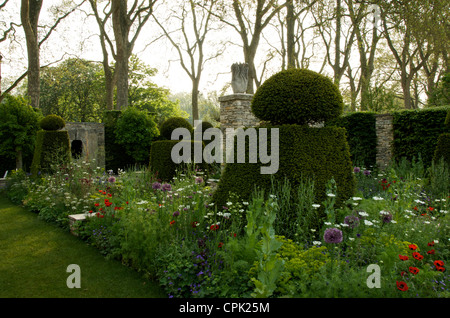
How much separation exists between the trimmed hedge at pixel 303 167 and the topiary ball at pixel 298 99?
0.24 metres

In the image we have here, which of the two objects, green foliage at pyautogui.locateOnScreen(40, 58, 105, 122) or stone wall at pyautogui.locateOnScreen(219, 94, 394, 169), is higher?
green foliage at pyautogui.locateOnScreen(40, 58, 105, 122)

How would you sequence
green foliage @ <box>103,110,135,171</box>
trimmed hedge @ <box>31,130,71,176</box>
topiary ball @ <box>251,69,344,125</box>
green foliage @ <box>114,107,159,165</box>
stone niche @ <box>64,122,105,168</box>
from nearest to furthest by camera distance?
topiary ball @ <box>251,69,344,125</box> < trimmed hedge @ <box>31,130,71,176</box> < green foliage @ <box>114,107,159,165</box> < stone niche @ <box>64,122,105,168</box> < green foliage @ <box>103,110,135,171</box>

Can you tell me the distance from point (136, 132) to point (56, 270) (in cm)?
1010

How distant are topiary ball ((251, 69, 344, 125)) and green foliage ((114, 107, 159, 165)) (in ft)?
30.5

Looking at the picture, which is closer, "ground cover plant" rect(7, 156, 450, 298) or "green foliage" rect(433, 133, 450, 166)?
"ground cover plant" rect(7, 156, 450, 298)

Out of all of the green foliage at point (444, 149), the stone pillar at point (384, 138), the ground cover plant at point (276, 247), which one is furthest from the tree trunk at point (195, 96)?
the ground cover plant at point (276, 247)

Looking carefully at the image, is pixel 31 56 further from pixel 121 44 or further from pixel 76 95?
pixel 76 95

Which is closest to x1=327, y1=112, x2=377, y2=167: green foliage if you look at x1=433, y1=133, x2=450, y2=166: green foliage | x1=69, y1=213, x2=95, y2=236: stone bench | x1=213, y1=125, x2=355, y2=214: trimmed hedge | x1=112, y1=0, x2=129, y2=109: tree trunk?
x1=433, y1=133, x2=450, y2=166: green foliage

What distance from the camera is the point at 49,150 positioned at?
31.9 feet

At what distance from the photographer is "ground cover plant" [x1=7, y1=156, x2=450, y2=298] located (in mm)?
2555

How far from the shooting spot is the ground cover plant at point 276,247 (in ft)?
8.38

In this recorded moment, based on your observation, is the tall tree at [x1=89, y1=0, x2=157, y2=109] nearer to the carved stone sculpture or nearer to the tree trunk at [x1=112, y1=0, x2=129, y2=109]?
the tree trunk at [x1=112, y1=0, x2=129, y2=109]

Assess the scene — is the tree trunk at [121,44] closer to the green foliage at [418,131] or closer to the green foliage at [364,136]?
the green foliage at [364,136]

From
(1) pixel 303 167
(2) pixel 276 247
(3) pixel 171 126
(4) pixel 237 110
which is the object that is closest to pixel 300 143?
(1) pixel 303 167
